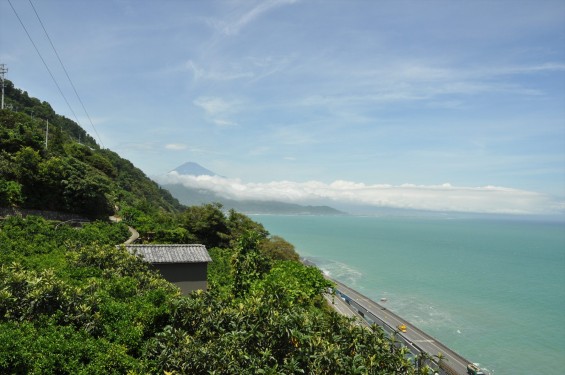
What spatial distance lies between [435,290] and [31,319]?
8772cm

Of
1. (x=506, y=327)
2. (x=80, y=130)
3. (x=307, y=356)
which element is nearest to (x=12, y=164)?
(x=307, y=356)

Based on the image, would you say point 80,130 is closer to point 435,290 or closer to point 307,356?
point 435,290

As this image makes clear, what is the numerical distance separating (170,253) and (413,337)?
108 feet

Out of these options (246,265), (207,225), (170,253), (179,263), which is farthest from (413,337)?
(170,253)

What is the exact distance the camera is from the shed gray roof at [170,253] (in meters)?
25.3

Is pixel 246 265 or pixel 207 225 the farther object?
pixel 207 225

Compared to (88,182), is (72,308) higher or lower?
lower

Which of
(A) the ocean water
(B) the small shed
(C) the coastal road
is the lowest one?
(A) the ocean water

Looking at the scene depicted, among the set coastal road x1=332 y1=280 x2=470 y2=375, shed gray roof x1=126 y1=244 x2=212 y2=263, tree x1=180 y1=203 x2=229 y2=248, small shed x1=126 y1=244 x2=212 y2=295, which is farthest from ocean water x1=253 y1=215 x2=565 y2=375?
shed gray roof x1=126 y1=244 x2=212 y2=263

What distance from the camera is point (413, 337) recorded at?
143 feet

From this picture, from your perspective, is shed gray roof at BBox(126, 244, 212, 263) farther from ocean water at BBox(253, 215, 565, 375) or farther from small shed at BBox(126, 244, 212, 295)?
ocean water at BBox(253, 215, 565, 375)

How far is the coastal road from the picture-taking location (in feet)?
116

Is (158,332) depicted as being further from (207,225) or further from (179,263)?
(207,225)

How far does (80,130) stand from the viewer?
120m
